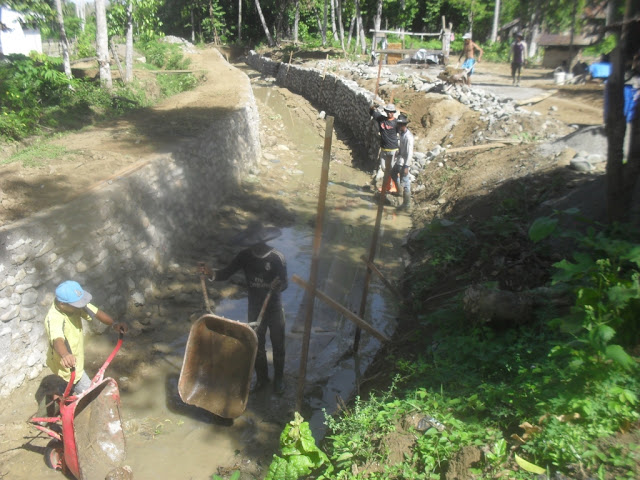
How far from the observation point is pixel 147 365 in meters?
5.50

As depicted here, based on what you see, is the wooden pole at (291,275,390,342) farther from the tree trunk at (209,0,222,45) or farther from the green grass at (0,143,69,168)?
the tree trunk at (209,0,222,45)

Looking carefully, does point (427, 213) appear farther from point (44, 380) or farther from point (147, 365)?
point (44, 380)

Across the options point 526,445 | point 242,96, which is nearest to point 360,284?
point 526,445

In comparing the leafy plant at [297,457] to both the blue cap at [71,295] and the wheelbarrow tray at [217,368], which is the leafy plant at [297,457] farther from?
the blue cap at [71,295]

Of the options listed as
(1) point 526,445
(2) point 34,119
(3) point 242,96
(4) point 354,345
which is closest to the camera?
(1) point 526,445

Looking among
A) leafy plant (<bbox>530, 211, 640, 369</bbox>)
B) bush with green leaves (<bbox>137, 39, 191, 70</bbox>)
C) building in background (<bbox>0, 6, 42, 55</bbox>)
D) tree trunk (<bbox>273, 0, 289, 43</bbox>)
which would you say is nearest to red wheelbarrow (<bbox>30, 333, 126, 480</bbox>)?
leafy plant (<bbox>530, 211, 640, 369</bbox>)

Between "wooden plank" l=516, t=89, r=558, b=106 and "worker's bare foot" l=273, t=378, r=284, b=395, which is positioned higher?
"wooden plank" l=516, t=89, r=558, b=106

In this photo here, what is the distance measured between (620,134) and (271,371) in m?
4.15

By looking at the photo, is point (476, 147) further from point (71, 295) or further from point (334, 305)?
point (71, 295)

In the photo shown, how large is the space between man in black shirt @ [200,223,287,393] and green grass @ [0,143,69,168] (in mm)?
4266

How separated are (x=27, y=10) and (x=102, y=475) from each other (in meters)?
11.2

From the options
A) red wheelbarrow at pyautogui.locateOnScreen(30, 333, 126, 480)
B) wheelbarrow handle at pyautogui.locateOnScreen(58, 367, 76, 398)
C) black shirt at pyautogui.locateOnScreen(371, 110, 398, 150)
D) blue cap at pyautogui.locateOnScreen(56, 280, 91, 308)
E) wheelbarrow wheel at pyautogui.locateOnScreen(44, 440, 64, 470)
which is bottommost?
wheelbarrow wheel at pyautogui.locateOnScreen(44, 440, 64, 470)

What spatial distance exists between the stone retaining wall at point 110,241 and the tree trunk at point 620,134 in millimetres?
5595

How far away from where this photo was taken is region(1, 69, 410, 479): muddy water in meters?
4.26
